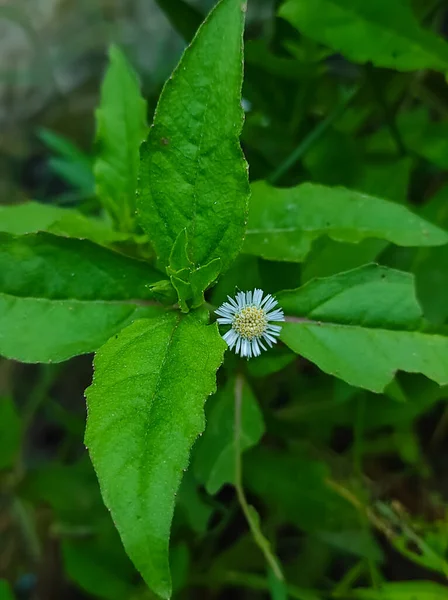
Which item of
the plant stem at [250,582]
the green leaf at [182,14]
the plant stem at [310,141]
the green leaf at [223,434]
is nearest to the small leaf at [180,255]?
the green leaf at [223,434]

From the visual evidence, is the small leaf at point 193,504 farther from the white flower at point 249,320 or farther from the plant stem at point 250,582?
the white flower at point 249,320

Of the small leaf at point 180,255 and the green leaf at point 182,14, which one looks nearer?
the small leaf at point 180,255

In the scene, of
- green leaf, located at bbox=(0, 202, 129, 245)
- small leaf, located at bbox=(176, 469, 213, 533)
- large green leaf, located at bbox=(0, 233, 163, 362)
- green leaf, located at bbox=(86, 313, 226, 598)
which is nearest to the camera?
green leaf, located at bbox=(86, 313, 226, 598)

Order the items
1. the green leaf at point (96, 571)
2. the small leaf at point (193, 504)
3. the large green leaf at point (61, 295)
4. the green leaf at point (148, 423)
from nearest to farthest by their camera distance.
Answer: the green leaf at point (148, 423)
the large green leaf at point (61, 295)
the small leaf at point (193, 504)
the green leaf at point (96, 571)

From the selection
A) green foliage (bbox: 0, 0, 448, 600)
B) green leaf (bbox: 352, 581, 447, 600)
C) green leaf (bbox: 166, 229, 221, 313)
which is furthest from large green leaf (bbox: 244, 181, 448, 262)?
green leaf (bbox: 352, 581, 447, 600)

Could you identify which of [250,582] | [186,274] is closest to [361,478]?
[250,582]

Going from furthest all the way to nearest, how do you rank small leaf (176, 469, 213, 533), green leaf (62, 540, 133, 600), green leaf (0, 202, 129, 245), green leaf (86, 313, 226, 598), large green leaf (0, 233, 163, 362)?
green leaf (62, 540, 133, 600)
small leaf (176, 469, 213, 533)
green leaf (0, 202, 129, 245)
large green leaf (0, 233, 163, 362)
green leaf (86, 313, 226, 598)

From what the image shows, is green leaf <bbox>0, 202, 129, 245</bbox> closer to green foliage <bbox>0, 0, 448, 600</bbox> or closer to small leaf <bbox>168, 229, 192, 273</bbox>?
green foliage <bbox>0, 0, 448, 600</bbox>

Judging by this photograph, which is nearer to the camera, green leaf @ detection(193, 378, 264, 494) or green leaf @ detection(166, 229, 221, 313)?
green leaf @ detection(166, 229, 221, 313)
